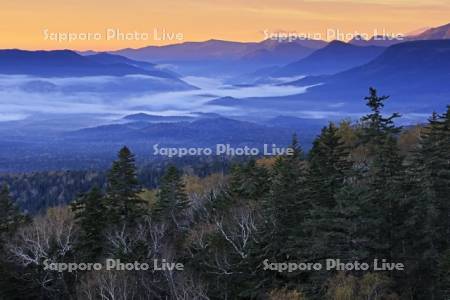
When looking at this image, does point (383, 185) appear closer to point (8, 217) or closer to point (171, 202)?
point (171, 202)

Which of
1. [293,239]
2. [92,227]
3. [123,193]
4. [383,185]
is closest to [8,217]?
[92,227]

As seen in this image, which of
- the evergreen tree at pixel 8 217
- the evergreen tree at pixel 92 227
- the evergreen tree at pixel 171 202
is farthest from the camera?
the evergreen tree at pixel 171 202

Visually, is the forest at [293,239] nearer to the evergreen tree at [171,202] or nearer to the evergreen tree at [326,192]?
the evergreen tree at [326,192]

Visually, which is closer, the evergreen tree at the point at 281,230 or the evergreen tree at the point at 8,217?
the evergreen tree at the point at 281,230

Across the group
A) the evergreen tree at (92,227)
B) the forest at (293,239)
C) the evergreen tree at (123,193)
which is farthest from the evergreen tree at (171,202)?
the evergreen tree at (92,227)

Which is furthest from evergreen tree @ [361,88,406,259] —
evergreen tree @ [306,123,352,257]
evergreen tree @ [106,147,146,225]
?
evergreen tree @ [106,147,146,225]

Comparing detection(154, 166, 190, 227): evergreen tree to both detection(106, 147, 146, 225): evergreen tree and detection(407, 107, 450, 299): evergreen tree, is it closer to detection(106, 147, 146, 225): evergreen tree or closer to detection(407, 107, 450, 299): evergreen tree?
detection(106, 147, 146, 225): evergreen tree
